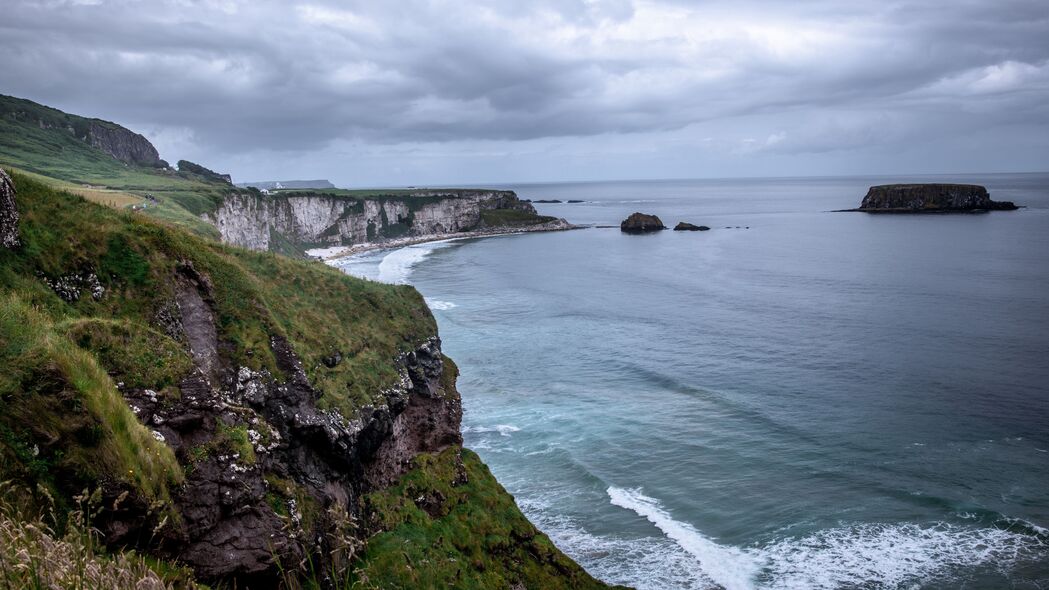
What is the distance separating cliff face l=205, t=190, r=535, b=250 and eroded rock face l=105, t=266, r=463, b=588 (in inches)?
2637

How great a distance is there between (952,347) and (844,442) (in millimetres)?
20266

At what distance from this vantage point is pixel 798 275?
266 feet

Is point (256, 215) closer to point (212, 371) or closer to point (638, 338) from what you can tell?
point (638, 338)

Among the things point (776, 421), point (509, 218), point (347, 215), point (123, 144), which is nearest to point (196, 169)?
point (123, 144)

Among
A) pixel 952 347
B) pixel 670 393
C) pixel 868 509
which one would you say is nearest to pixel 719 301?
pixel 952 347

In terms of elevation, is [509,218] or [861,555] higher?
[509,218]

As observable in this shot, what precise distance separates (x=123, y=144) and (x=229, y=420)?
153376 mm

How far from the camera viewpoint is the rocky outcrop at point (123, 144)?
5295 inches

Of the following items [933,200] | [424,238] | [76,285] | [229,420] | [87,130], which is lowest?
[229,420]

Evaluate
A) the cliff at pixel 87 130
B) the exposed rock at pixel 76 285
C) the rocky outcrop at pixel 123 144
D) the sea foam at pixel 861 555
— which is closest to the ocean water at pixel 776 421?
the sea foam at pixel 861 555

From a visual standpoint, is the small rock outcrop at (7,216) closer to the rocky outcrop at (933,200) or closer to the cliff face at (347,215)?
the cliff face at (347,215)

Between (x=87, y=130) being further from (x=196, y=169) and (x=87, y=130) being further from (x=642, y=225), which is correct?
(x=642, y=225)

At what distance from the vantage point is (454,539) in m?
19.4

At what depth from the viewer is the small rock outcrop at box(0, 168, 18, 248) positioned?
15547 millimetres
